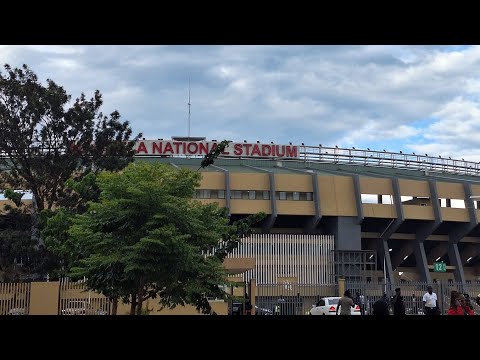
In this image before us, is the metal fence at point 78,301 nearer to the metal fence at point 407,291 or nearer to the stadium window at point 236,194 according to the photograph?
the metal fence at point 407,291

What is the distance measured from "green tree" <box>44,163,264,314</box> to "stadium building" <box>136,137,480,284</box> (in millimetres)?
26988

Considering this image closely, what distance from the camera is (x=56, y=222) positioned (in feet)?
76.1

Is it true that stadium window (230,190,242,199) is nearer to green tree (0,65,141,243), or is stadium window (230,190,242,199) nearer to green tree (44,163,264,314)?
green tree (0,65,141,243)

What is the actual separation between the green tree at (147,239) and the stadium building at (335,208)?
88.5ft

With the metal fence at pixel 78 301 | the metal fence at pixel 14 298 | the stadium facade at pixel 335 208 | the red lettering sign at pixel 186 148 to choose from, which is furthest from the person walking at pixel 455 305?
the red lettering sign at pixel 186 148

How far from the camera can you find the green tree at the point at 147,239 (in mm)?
19578

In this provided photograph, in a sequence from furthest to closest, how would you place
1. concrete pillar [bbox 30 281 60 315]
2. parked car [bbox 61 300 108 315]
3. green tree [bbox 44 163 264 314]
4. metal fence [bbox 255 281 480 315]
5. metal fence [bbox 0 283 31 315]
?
metal fence [bbox 255 281 480 315] < parked car [bbox 61 300 108 315] < concrete pillar [bbox 30 281 60 315] < metal fence [bbox 0 283 31 315] < green tree [bbox 44 163 264 314]

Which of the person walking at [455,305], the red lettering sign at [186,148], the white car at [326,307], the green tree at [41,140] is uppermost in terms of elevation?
the red lettering sign at [186,148]

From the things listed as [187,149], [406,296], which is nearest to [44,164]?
[406,296]

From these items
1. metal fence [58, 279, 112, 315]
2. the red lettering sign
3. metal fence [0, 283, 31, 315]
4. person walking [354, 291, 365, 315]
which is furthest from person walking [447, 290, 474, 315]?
the red lettering sign

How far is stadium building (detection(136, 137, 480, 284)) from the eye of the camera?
50619 mm
